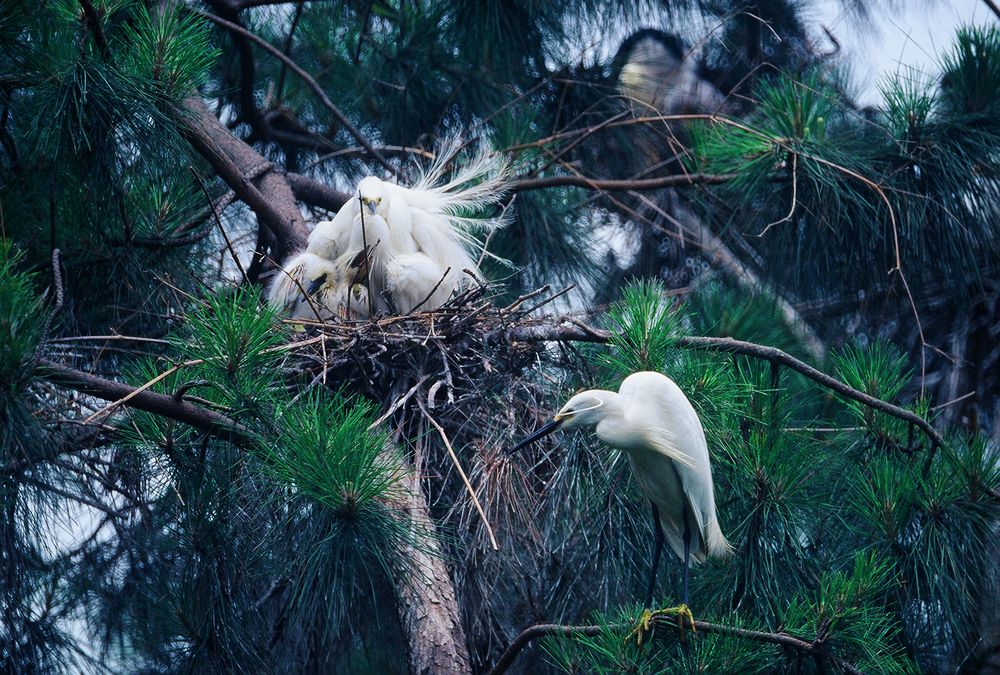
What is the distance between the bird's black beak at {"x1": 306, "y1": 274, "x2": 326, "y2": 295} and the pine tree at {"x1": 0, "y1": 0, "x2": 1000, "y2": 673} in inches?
6.5

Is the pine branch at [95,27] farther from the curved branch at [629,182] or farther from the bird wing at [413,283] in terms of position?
the curved branch at [629,182]

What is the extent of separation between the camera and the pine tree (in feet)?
6.13

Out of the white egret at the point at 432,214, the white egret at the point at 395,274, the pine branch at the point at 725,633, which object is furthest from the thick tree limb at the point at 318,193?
the pine branch at the point at 725,633

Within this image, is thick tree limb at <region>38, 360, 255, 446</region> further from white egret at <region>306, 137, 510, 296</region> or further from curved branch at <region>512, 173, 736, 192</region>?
curved branch at <region>512, 173, 736, 192</region>

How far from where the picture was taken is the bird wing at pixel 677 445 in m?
1.99

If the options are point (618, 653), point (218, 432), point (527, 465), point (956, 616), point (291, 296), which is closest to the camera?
point (618, 653)

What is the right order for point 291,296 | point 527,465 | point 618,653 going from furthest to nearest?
point 291,296, point 527,465, point 618,653

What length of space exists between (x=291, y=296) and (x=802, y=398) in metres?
1.43

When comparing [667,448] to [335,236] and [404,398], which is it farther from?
[335,236]

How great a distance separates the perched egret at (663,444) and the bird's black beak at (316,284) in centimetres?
113

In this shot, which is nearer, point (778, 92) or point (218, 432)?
point (218, 432)

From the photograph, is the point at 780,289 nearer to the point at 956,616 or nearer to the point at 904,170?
the point at 904,170

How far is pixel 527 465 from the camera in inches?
101

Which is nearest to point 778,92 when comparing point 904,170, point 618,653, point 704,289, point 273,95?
point 904,170
